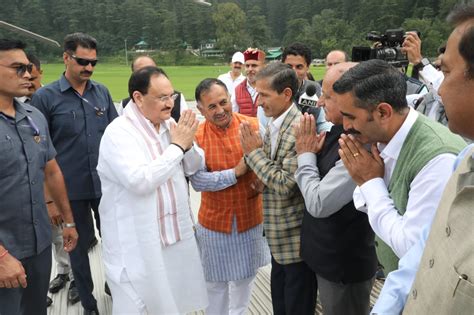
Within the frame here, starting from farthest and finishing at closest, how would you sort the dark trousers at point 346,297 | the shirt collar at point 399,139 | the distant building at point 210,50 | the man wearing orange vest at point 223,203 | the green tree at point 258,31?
the green tree at point 258,31 < the distant building at point 210,50 < the man wearing orange vest at point 223,203 < the dark trousers at point 346,297 < the shirt collar at point 399,139

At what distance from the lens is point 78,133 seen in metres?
3.09

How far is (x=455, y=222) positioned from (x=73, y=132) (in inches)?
110

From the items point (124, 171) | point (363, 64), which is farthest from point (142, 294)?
point (363, 64)

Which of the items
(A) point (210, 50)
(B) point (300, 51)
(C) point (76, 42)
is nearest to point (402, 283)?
(C) point (76, 42)

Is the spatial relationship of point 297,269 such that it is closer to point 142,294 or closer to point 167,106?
point 142,294

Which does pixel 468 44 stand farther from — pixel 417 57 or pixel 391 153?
pixel 417 57

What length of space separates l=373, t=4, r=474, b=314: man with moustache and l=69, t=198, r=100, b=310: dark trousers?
2.52 m

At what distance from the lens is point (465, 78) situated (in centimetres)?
99

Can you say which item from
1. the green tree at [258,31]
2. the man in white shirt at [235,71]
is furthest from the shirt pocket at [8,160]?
the green tree at [258,31]

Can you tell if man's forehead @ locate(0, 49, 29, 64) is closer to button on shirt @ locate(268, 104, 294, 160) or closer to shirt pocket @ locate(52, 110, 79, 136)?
shirt pocket @ locate(52, 110, 79, 136)

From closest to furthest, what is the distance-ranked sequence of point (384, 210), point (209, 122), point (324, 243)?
point (384, 210) → point (324, 243) → point (209, 122)

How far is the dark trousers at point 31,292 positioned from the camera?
7.04 ft

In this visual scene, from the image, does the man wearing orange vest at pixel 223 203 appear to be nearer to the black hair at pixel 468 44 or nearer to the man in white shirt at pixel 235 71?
the black hair at pixel 468 44

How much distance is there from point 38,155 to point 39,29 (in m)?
72.7
